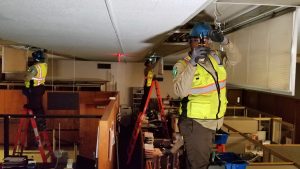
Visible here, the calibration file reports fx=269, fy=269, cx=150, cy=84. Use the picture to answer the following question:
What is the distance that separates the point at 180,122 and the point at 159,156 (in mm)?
1017

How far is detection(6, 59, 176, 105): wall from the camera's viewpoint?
22.2ft

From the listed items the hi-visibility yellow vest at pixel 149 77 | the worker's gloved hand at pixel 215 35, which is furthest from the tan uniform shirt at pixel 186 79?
the hi-visibility yellow vest at pixel 149 77

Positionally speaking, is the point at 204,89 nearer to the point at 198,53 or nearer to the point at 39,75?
the point at 198,53

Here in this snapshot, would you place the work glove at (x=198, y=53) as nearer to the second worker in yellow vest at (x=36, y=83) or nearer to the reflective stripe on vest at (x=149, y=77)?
the second worker in yellow vest at (x=36, y=83)

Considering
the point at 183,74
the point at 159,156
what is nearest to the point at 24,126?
the point at 159,156

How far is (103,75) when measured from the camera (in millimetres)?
7035

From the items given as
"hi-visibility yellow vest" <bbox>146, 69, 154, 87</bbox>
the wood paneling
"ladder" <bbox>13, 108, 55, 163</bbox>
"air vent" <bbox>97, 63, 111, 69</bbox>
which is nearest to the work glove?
"ladder" <bbox>13, 108, 55, 163</bbox>

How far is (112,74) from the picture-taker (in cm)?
715

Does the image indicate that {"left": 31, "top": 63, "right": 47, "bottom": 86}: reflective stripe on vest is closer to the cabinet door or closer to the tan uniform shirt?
the cabinet door

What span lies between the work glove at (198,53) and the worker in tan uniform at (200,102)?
0.07 meters

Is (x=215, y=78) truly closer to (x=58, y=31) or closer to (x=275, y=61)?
(x=275, y=61)

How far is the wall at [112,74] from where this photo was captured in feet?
22.2

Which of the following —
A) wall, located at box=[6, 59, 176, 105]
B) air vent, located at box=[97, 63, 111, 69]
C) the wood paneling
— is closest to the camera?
the wood paneling

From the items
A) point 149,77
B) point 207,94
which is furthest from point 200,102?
point 149,77
